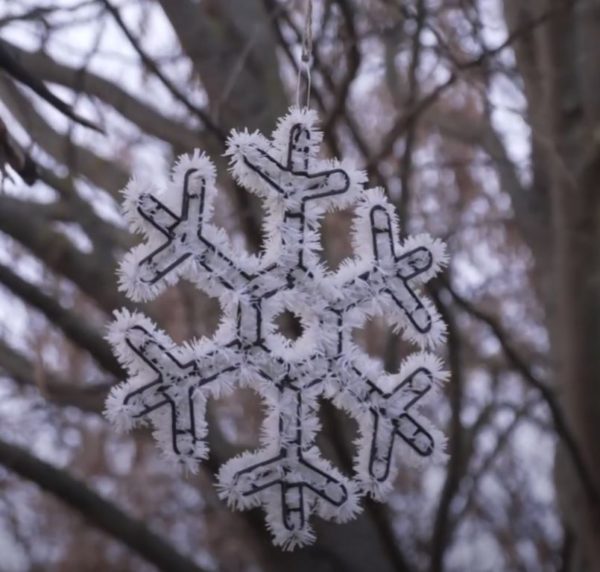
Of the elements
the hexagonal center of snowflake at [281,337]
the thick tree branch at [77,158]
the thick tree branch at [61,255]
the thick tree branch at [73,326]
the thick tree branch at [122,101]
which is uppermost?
the thick tree branch at [122,101]

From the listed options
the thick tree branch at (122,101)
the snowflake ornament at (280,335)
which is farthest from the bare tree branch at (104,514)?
the snowflake ornament at (280,335)

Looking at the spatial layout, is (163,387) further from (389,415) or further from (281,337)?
(389,415)

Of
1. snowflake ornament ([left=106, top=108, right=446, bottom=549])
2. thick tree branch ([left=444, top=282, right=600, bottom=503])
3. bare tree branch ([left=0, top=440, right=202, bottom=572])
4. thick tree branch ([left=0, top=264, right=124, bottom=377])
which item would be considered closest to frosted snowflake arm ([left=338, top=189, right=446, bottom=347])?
snowflake ornament ([left=106, top=108, right=446, bottom=549])

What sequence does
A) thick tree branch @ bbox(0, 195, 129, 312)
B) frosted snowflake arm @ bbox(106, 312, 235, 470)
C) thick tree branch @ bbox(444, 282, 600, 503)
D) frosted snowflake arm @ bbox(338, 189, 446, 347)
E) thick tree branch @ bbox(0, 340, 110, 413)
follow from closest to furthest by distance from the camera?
frosted snowflake arm @ bbox(106, 312, 235, 470) → frosted snowflake arm @ bbox(338, 189, 446, 347) → thick tree branch @ bbox(444, 282, 600, 503) → thick tree branch @ bbox(0, 195, 129, 312) → thick tree branch @ bbox(0, 340, 110, 413)

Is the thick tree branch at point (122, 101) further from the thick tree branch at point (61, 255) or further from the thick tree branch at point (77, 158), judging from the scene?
the thick tree branch at point (61, 255)

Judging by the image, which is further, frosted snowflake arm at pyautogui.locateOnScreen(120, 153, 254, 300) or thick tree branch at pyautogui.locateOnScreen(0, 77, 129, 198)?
thick tree branch at pyautogui.locateOnScreen(0, 77, 129, 198)

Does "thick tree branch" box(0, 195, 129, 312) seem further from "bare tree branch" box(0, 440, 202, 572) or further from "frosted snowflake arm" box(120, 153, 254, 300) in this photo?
"frosted snowflake arm" box(120, 153, 254, 300)

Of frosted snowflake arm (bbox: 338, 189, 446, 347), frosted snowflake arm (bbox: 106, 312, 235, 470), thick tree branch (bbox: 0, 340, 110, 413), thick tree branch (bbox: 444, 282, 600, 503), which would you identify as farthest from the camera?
thick tree branch (bbox: 0, 340, 110, 413)

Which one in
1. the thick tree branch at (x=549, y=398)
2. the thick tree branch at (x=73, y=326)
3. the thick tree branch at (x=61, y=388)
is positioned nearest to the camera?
the thick tree branch at (x=549, y=398)

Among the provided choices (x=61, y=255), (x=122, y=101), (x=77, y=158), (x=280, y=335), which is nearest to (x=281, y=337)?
(x=280, y=335)
